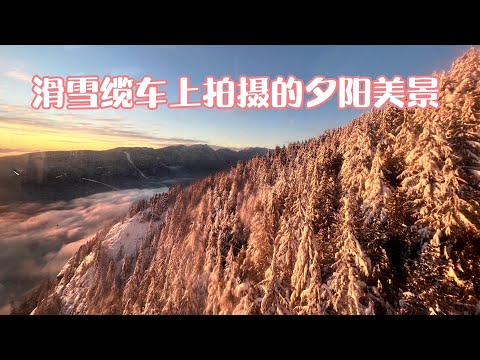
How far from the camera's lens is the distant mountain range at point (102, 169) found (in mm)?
4824

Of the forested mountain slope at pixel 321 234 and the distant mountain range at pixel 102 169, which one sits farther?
the distant mountain range at pixel 102 169

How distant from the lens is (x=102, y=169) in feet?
16.4

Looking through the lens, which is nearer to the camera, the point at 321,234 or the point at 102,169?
the point at 321,234

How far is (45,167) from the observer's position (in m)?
4.88

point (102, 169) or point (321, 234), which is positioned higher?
point (102, 169)

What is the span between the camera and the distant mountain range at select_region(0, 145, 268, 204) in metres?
4.82

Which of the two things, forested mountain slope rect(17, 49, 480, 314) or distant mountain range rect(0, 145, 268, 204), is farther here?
distant mountain range rect(0, 145, 268, 204)
